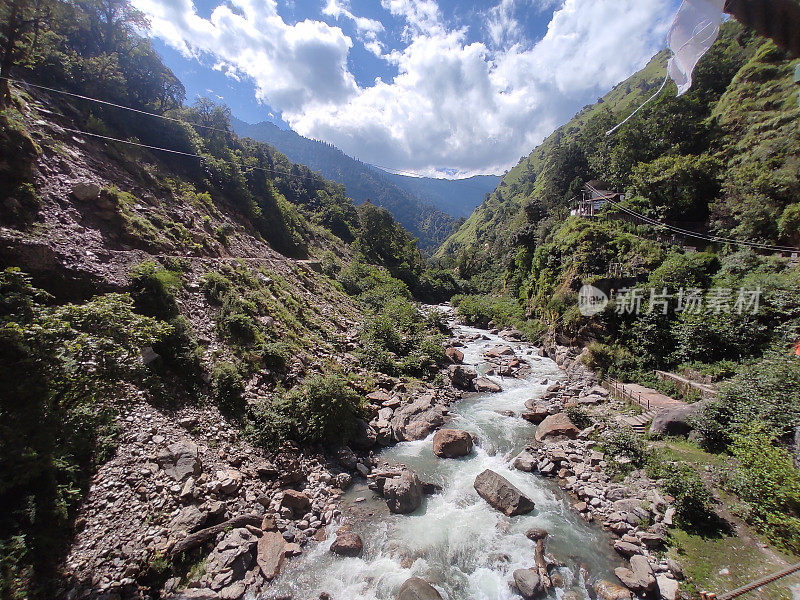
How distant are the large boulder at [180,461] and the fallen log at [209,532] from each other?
1.40 metres

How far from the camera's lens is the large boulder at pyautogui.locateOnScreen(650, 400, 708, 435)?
1112 centimetres

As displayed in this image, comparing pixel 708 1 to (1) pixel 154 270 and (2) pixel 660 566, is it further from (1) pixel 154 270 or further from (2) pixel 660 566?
(1) pixel 154 270

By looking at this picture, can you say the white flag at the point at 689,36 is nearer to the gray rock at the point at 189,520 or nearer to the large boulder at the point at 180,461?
the gray rock at the point at 189,520

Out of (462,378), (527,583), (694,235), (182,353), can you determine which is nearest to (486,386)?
(462,378)

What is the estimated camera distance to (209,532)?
7238mm

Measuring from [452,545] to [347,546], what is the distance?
2.56m

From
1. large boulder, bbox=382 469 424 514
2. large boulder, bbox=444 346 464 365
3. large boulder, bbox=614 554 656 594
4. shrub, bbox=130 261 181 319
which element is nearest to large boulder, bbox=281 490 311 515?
large boulder, bbox=382 469 424 514

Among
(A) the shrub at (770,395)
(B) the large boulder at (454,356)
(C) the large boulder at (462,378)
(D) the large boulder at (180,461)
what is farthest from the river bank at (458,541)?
(B) the large boulder at (454,356)

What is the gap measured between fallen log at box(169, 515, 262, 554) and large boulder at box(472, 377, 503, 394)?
12029 millimetres

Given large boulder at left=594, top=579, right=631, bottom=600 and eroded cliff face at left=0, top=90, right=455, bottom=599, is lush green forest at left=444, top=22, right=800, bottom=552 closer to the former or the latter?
large boulder at left=594, top=579, right=631, bottom=600

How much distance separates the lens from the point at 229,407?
10562mm

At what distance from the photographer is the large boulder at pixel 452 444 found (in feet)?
37.8

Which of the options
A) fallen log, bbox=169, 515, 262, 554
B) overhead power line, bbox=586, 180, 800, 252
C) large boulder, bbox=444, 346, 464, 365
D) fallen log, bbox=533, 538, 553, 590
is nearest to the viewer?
fallen log, bbox=169, 515, 262, 554

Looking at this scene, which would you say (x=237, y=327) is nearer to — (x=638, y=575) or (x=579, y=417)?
(x=638, y=575)
